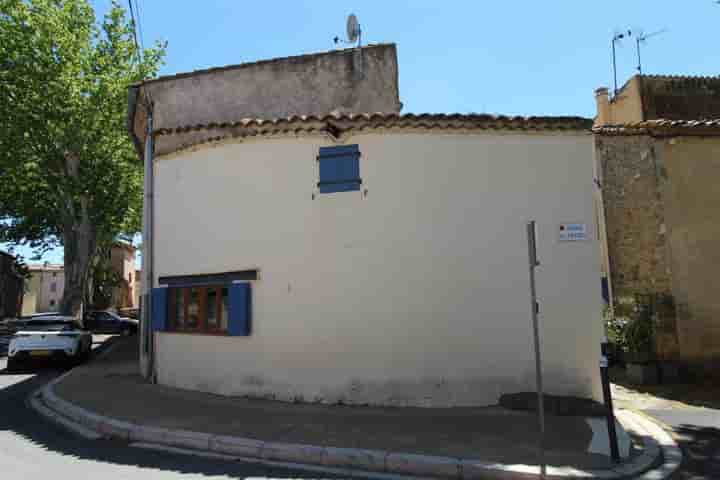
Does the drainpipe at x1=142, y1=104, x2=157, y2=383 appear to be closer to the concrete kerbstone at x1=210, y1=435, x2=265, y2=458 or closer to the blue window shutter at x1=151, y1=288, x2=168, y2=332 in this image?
the blue window shutter at x1=151, y1=288, x2=168, y2=332

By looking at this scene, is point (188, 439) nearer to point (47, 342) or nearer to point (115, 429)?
point (115, 429)

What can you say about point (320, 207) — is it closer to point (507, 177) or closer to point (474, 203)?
point (474, 203)

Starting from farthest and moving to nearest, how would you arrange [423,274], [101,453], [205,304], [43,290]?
[43,290] → [205,304] → [423,274] → [101,453]

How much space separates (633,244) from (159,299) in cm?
1025

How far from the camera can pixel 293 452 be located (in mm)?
5836

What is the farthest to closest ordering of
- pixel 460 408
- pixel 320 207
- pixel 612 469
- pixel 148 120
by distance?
1. pixel 148 120
2. pixel 320 207
3. pixel 460 408
4. pixel 612 469

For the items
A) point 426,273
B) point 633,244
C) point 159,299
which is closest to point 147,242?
A: point 159,299

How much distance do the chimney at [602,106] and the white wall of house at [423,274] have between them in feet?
37.5

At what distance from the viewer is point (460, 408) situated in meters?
7.77

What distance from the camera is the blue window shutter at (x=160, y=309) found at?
9.96 meters

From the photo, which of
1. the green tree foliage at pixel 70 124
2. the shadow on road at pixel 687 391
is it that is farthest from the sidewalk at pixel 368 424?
the green tree foliage at pixel 70 124

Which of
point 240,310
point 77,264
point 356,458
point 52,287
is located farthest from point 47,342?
point 52,287

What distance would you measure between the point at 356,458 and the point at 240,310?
146 inches

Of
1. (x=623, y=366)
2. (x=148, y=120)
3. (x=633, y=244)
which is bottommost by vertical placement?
(x=623, y=366)
